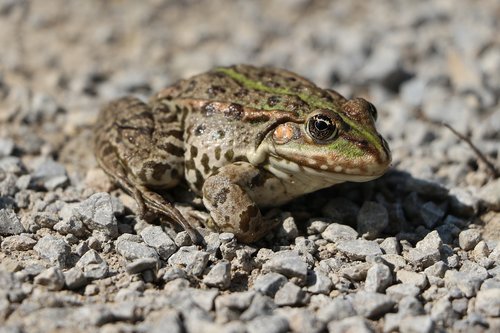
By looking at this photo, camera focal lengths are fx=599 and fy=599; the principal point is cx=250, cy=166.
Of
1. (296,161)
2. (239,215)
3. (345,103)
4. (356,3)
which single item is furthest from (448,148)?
(356,3)

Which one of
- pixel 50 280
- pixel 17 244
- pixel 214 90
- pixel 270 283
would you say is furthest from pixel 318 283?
pixel 17 244

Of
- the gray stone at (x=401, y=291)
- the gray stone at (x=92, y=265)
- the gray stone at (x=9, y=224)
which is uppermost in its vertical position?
the gray stone at (x=9, y=224)

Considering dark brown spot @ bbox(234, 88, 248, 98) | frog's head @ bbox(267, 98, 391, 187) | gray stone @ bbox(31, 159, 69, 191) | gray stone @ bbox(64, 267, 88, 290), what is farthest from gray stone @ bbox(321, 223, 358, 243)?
gray stone @ bbox(31, 159, 69, 191)

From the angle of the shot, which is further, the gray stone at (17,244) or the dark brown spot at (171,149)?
the dark brown spot at (171,149)

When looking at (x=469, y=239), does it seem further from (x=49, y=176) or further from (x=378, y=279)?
(x=49, y=176)

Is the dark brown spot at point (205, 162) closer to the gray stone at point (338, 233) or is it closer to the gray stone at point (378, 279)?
the gray stone at point (338, 233)

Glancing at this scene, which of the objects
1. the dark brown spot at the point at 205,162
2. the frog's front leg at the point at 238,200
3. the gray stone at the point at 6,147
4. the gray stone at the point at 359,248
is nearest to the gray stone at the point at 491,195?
the gray stone at the point at 359,248
